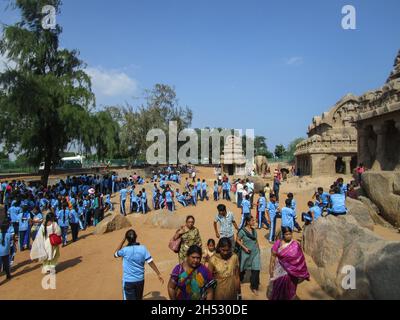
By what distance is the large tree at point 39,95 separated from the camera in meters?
18.9

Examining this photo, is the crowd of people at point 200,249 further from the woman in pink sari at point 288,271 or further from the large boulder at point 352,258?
the large boulder at point 352,258

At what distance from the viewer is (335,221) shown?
726cm

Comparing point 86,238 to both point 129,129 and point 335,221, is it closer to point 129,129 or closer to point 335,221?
point 335,221

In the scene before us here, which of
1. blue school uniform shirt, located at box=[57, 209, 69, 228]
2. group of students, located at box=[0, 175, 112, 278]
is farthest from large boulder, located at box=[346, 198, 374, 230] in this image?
blue school uniform shirt, located at box=[57, 209, 69, 228]

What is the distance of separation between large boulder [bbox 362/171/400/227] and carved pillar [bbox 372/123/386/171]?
13.4ft

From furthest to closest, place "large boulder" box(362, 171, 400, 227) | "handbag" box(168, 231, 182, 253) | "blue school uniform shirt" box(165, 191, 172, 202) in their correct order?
"blue school uniform shirt" box(165, 191, 172, 202) < "large boulder" box(362, 171, 400, 227) < "handbag" box(168, 231, 182, 253)

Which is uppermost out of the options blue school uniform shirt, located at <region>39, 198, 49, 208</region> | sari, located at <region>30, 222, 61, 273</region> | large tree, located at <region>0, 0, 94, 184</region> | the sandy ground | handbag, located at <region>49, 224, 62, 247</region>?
large tree, located at <region>0, 0, 94, 184</region>

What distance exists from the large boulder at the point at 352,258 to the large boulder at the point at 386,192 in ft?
12.5

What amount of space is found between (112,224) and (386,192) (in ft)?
32.9

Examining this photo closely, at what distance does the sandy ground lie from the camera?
618cm

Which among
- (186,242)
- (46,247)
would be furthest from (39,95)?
(186,242)

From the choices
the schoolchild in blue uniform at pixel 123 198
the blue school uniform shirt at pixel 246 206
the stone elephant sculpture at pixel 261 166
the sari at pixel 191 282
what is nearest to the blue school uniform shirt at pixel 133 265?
the sari at pixel 191 282

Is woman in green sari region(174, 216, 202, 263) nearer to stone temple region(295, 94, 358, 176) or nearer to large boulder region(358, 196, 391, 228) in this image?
large boulder region(358, 196, 391, 228)

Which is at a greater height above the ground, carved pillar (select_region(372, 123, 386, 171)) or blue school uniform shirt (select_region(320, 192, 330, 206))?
carved pillar (select_region(372, 123, 386, 171))
